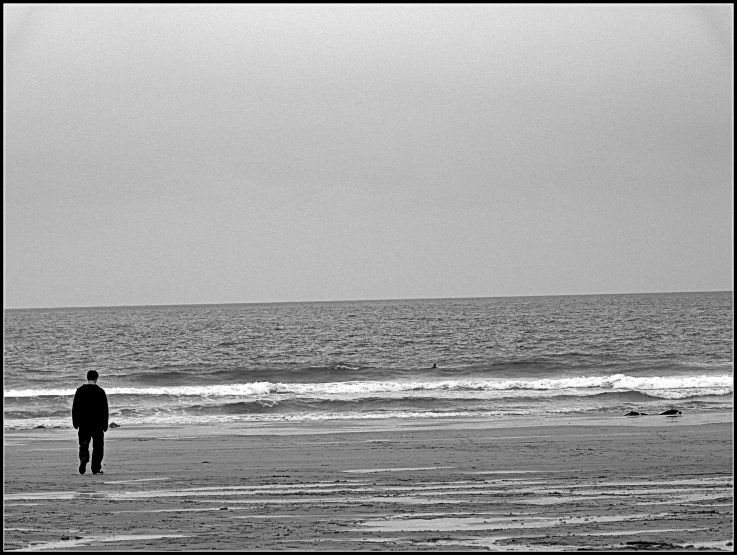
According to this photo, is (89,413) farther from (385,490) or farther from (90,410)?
(385,490)

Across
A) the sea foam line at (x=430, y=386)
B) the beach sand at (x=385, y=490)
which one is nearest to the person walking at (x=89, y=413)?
the beach sand at (x=385, y=490)

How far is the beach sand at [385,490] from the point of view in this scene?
27.0 feet

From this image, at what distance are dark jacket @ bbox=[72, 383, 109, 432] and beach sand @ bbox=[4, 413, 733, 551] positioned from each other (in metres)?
0.70

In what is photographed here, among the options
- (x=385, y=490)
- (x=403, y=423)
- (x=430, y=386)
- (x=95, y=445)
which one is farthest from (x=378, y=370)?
(x=385, y=490)

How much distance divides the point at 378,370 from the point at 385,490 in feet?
88.2

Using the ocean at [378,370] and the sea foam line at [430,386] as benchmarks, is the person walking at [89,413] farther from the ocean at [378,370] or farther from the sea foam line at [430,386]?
the sea foam line at [430,386]

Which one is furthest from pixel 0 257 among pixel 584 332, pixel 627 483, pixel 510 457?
pixel 584 332

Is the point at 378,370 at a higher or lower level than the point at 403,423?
higher

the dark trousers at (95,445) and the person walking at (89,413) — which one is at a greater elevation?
the person walking at (89,413)

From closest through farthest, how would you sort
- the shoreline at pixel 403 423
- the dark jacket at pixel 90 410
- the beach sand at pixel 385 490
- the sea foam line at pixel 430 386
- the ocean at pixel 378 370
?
the beach sand at pixel 385 490, the dark jacket at pixel 90 410, the shoreline at pixel 403 423, the ocean at pixel 378 370, the sea foam line at pixel 430 386

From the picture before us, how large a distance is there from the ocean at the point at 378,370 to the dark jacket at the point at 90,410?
27.8 feet

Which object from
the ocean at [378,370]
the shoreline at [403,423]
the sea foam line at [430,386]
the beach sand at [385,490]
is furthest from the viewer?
the sea foam line at [430,386]

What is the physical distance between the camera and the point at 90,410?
41.1 feet

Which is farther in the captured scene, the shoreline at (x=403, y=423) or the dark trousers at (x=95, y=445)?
the shoreline at (x=403, y=423)
